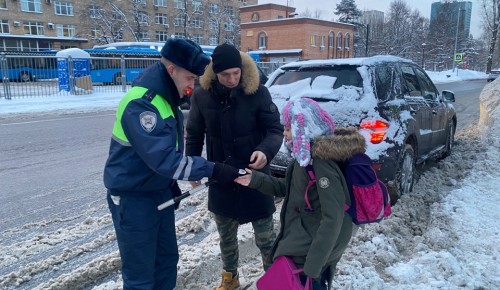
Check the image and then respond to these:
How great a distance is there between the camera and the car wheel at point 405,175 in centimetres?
474

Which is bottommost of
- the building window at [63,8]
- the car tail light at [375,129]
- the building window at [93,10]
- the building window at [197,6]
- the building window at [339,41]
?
the car tail light at [375,129]

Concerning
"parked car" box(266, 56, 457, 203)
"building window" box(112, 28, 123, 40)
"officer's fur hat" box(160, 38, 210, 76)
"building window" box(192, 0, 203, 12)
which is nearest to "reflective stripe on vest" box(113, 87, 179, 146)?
"officer's fur hat" box(160, 38, 210, 76)

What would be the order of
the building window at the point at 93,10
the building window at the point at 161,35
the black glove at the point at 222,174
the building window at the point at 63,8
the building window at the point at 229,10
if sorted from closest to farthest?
the black glove at the point at 222,174 < the building window at the point at 93,10 < the building window at the point at 63,8 < the building window at the point at 161,35 < the building window at the point at 229,10

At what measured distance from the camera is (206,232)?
4.14m

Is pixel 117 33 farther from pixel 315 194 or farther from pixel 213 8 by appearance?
pixel 315 194

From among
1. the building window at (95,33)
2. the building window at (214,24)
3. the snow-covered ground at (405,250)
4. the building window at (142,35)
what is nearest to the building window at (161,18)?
the building window at (142,35)

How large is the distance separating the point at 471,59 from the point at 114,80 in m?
65.7

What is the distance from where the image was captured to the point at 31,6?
51.6m

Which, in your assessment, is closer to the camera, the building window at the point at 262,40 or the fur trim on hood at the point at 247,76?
the fur trim on hood at the point at 247,76

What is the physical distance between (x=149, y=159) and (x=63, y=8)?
200 ft

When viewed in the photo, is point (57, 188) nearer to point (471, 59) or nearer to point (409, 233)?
point (409, 233)

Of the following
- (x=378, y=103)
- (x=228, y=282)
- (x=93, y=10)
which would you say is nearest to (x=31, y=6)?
(x=93, y=10)

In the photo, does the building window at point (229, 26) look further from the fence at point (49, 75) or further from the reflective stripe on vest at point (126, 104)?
the reflective stripe on vest at point (126, 104)

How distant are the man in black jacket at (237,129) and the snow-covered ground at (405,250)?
2.13 feet
